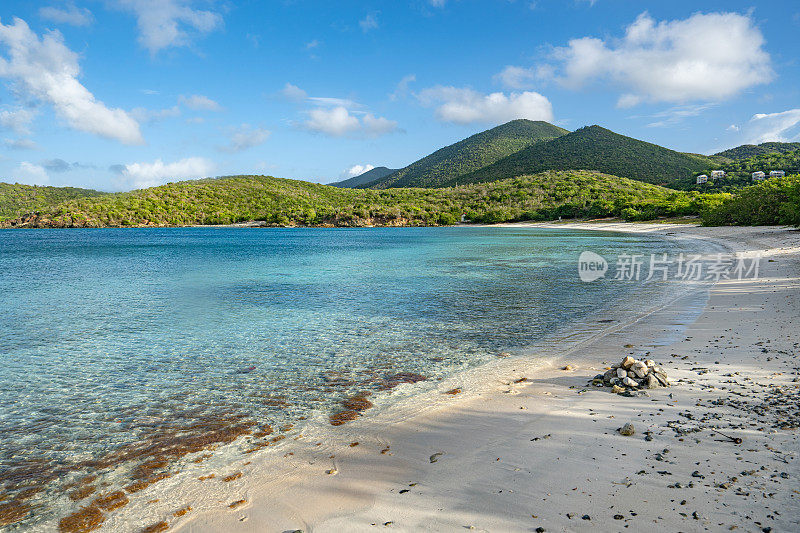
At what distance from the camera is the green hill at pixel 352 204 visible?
11600 cm

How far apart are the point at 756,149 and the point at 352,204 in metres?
159

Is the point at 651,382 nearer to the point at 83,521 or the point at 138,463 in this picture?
the point at 138,463

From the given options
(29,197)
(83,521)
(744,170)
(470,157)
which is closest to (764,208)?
(83,521)

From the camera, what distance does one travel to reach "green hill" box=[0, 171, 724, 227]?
116m

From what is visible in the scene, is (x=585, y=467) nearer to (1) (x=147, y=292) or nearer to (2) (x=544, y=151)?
(1) (x=147, y=292)

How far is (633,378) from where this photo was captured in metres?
7.27

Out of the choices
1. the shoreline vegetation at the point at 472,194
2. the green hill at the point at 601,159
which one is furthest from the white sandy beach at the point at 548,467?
the green hill at the point at 601,159

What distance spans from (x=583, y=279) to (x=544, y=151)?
5985 inches

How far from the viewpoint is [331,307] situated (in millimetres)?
17469

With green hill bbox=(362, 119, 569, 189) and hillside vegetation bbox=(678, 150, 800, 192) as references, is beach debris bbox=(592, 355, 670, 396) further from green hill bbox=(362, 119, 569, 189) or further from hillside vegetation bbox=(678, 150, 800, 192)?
green hill bbox=(362, 119, 569, 189)

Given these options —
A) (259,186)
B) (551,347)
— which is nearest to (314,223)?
(259,186)

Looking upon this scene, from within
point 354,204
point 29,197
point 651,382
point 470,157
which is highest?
point 470,157

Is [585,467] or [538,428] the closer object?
[585,467]

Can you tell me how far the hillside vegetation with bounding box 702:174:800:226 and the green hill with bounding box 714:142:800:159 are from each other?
127678mm
